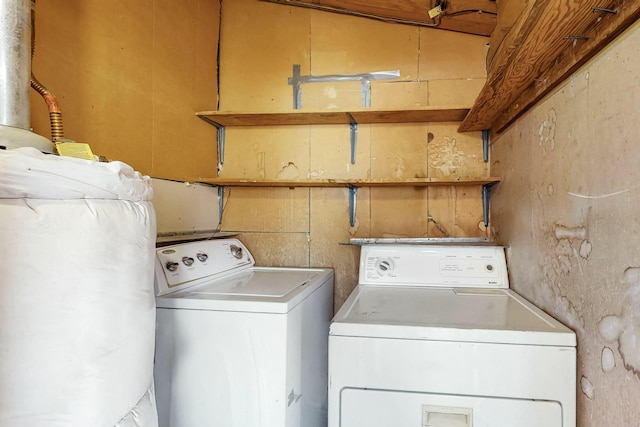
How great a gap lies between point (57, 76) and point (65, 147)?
551 millimetres

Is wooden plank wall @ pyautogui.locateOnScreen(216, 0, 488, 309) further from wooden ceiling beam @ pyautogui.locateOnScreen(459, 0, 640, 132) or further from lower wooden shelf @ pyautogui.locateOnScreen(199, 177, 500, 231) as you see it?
wooden ceiling beam @ pyautogui.locateOnScreen(459, 0, 640, 132)

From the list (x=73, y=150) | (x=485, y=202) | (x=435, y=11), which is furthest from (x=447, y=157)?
(x=73, y=150)

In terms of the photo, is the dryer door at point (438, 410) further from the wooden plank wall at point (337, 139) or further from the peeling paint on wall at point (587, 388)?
the wooden plank wall at point (337, 139)

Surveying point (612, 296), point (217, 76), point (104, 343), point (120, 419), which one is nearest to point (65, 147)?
point (104, 343)

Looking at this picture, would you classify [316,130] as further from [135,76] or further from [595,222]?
[595,222]

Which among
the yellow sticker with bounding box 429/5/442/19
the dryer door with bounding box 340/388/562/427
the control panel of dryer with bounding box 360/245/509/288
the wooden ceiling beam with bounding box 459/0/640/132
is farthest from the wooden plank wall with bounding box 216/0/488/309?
the dryer door with bounding box 340/388/562/427

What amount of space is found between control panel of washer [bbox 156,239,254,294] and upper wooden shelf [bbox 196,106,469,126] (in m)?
0.76

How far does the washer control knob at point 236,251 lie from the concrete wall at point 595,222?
1.44 meters

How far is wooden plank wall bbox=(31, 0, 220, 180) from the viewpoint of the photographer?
4.09 feet

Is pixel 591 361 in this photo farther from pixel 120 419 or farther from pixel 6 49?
pixel 6 49

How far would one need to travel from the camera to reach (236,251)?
2023mm

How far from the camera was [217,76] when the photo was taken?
2320mm

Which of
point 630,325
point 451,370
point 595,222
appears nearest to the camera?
point 630,325

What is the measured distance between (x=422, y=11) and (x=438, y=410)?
78.4 inches
